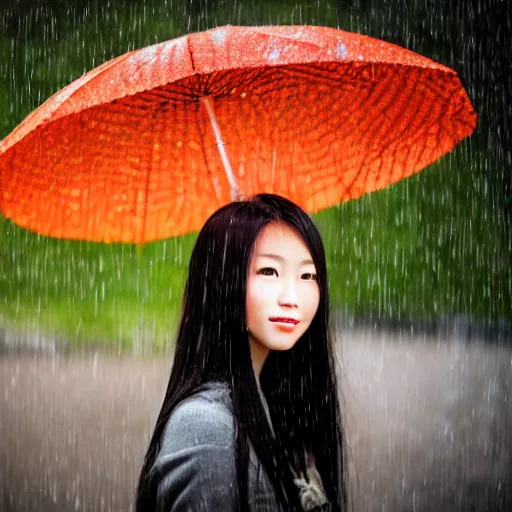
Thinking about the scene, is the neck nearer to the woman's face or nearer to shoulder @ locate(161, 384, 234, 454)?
the woman's face

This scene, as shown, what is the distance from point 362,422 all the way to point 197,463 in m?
Result: 3.08

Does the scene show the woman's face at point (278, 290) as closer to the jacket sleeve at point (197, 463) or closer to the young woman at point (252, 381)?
the young woman at point (252, 381)

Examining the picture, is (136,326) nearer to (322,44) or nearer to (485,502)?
(485,502)

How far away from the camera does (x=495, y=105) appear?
180 inches

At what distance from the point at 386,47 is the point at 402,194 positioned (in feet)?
9.76

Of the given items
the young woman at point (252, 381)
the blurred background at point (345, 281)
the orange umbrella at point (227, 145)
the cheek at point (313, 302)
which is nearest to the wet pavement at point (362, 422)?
the blurred background at point (345, 281)

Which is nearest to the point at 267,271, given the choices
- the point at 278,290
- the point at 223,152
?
the point at 278,290

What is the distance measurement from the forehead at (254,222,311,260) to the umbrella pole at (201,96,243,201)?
0.31m

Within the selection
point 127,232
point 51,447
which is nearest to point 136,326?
point 51,447

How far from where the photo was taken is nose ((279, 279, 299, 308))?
5.04ft

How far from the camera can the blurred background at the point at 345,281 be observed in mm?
4387

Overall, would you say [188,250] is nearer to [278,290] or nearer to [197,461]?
[278,290]

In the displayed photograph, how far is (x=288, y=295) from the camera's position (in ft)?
A: 5.07

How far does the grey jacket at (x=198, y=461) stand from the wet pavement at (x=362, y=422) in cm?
267
